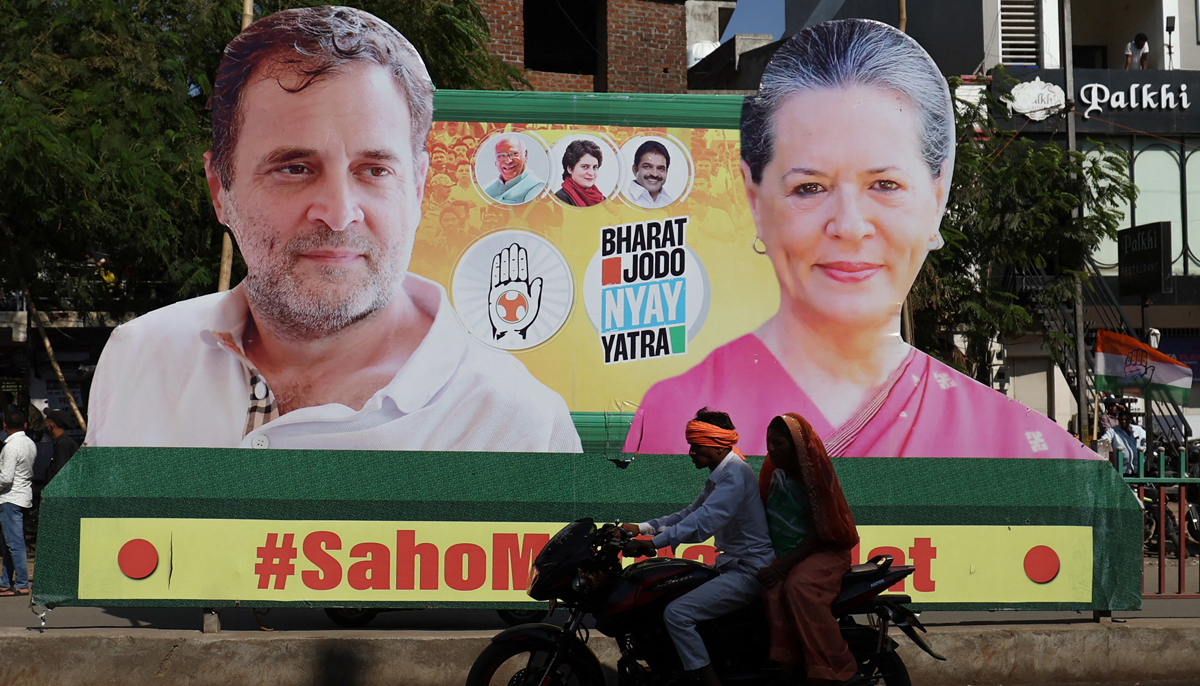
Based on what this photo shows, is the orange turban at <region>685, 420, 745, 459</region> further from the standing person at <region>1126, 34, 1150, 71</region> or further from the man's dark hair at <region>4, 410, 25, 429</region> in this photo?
the standing person at <region>1126, 34, 1150, 71</region>

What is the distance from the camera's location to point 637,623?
5.10 meters

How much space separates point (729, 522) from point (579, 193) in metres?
2.83

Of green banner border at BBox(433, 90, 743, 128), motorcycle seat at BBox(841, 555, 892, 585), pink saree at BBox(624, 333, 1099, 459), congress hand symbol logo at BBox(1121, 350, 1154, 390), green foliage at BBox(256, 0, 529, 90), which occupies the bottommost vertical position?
motorcycle seat at BBox(841, 555, 892, 585)

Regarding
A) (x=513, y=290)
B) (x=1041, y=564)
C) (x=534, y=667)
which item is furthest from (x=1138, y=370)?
(x=534, y=667)

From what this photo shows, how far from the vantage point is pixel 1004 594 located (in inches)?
274

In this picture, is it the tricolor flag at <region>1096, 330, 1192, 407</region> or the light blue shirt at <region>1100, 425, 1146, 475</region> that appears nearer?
the tricolor flag at <region>1096, 330, 1192, 407</region>

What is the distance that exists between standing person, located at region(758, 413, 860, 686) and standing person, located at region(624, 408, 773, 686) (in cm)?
11

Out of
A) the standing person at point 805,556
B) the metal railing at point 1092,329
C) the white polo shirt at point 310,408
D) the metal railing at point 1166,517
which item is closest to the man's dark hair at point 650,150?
the white polo shirt at point 310,408

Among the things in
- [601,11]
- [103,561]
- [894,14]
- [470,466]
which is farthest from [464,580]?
[894,14]

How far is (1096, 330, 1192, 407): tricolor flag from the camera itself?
14133 mm

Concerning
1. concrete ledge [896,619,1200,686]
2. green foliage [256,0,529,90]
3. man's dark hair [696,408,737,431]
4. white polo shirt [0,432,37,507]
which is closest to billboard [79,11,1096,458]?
concrete ledge [896,619,1200,686]

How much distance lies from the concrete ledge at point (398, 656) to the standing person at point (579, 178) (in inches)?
115

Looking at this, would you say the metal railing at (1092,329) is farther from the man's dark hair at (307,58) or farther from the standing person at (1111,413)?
the man's dark hair at (307,58)

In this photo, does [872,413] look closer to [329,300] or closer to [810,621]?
[810,621]
